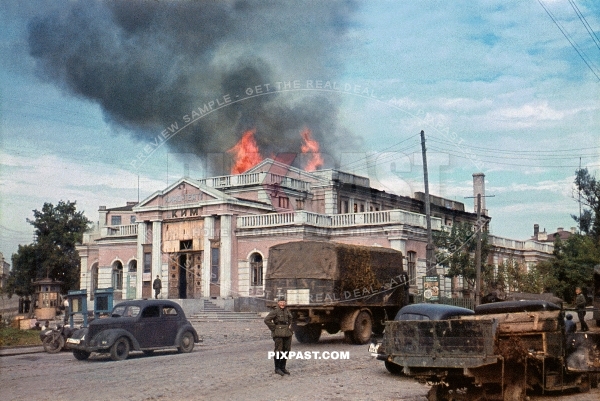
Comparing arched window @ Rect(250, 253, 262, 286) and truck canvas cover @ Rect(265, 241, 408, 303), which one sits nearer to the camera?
truck canvas cover @ Rect(265, 241, 408, 303)

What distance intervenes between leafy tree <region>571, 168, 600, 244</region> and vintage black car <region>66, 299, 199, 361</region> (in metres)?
26.8

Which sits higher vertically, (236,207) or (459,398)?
(236,207)

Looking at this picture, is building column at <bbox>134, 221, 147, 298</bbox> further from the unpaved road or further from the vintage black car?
the vintage black car

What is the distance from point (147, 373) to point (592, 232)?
1305 inches

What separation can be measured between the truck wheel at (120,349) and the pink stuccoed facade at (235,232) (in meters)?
19.2

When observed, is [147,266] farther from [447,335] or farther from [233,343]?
[447,335]

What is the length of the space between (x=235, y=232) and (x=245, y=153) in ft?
21.2

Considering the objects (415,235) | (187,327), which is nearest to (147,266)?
→ (415,235)

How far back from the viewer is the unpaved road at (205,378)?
1234 centimetres

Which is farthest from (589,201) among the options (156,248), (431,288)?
(156,248)

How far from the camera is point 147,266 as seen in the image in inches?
1660

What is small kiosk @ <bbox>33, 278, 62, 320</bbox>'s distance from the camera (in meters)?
29.0

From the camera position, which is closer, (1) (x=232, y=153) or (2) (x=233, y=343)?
(2) (x=233, y=343)

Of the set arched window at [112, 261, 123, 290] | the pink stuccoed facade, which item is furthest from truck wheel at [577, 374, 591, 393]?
arched window at [112, 261, 123, 290]
